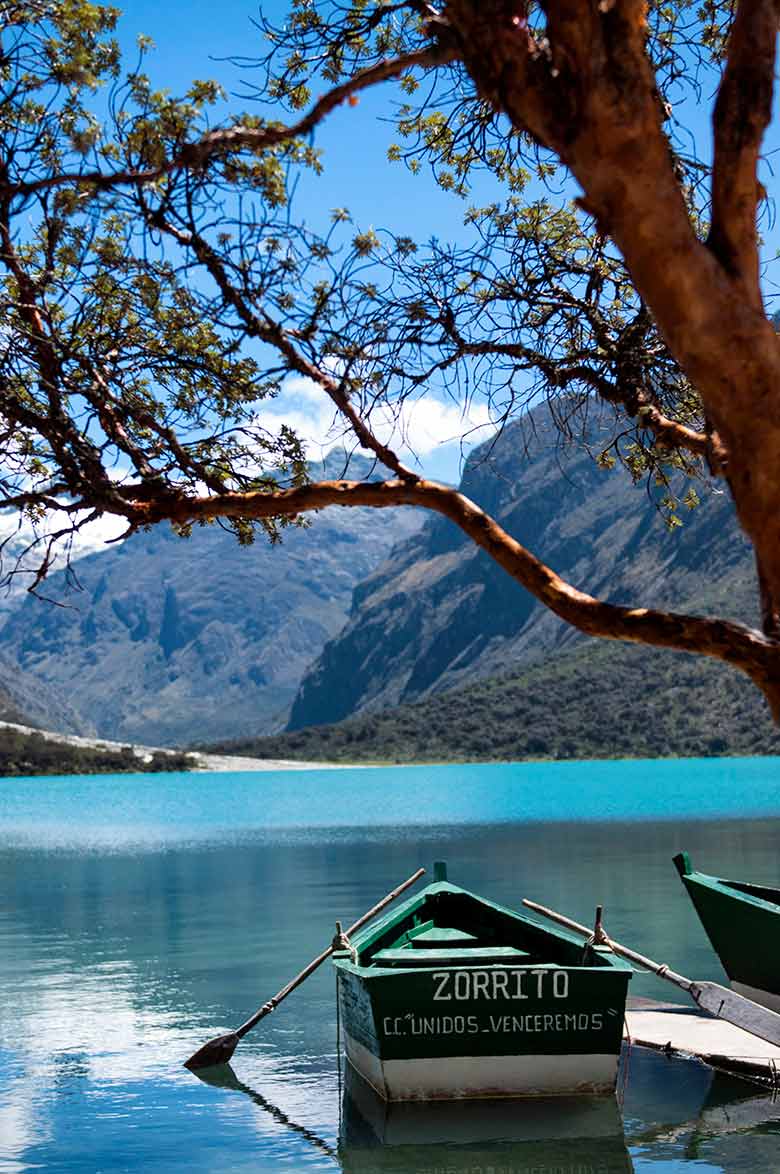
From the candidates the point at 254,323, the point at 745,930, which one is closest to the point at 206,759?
the point at 745,930

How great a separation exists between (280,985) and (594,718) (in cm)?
15290

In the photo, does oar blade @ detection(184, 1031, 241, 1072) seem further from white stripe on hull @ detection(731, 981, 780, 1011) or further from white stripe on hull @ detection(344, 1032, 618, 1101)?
white stripe on hull @ detection(731, 981, 780, 1011)

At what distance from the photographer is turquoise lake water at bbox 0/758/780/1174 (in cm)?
1237

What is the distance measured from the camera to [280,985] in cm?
2114

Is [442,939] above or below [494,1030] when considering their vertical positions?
above

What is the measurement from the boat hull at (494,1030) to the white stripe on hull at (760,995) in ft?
10.9

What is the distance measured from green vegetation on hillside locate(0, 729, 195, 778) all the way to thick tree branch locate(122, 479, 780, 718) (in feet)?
545

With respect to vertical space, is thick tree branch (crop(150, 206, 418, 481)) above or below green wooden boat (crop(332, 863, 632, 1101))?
above

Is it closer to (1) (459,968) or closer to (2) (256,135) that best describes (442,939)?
(1) (459,968)

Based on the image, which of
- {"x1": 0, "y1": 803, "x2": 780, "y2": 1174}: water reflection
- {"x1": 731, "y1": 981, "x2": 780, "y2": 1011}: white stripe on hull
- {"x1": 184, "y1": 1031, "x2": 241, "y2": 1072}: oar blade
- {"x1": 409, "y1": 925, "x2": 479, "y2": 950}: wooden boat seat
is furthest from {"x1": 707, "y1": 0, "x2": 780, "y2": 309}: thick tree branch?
{"x1": 184, "y1": 1031, "x2": 241, "y2": 1072}: oar blade

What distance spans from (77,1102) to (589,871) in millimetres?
24561

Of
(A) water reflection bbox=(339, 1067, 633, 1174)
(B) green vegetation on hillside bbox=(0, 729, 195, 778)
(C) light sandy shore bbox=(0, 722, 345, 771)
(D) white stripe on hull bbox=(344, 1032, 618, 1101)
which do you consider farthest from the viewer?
(C) light sandy shore bbox=(0, 722, 345, 771)

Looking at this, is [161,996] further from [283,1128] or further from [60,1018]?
[283,1128]

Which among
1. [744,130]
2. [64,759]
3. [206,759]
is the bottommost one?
[744,130]
